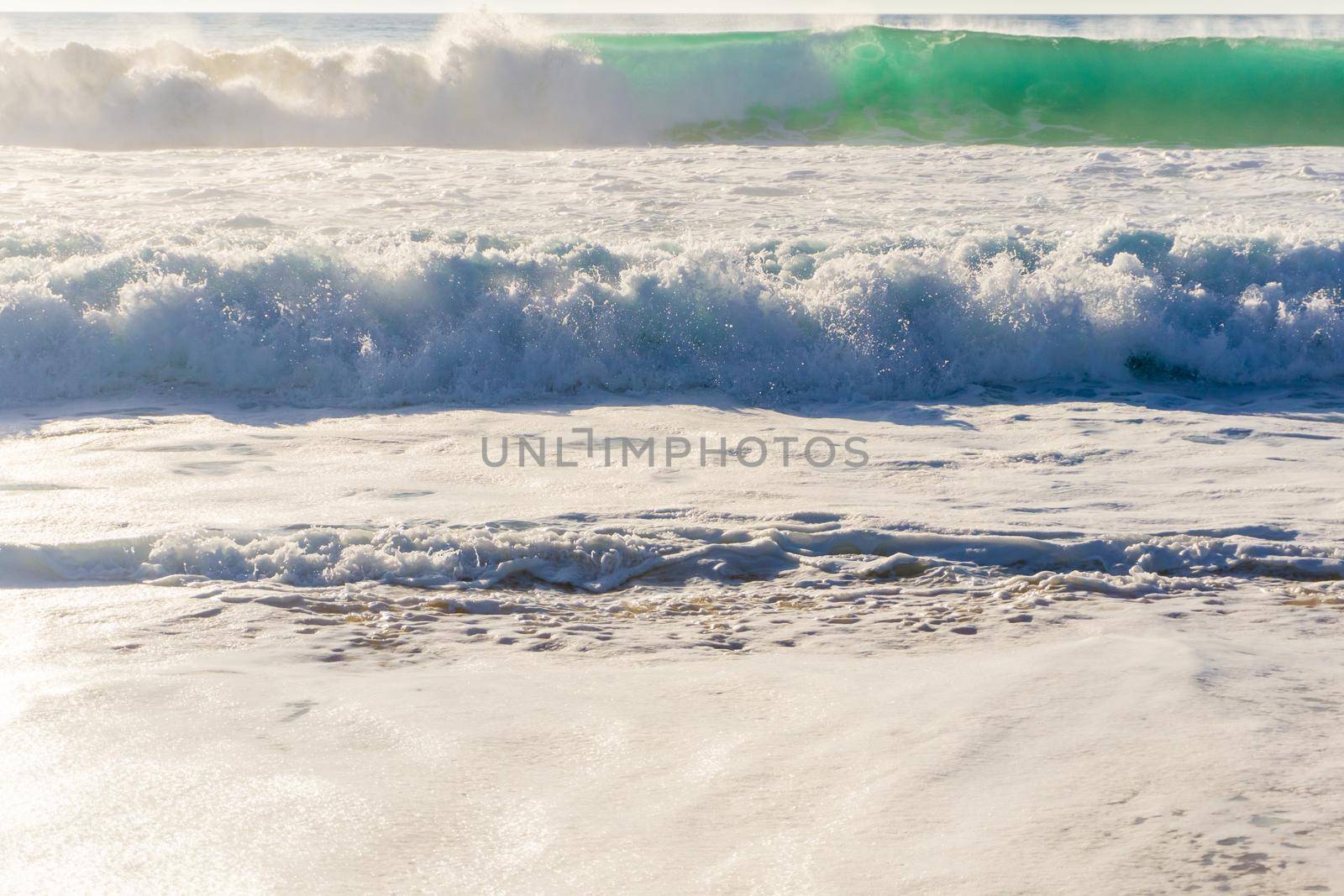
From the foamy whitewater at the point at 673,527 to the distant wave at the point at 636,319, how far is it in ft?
0.10

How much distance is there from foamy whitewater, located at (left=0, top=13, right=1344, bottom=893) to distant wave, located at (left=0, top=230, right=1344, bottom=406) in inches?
1.2

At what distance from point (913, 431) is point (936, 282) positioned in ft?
6.19

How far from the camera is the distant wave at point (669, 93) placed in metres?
17.9

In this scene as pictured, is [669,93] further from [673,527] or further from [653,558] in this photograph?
[653,558]

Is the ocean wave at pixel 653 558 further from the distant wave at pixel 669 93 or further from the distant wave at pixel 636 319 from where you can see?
the distant wave at pixel 669 93

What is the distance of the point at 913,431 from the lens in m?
5.77

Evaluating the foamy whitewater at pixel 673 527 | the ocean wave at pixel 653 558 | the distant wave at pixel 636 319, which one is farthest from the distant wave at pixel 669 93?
the ocean wave at pixel 653 558

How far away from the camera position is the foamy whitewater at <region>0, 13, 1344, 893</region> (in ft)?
6.93

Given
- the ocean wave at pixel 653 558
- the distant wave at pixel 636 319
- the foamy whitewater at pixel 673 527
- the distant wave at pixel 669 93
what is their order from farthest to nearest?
the distant wave at pixel 669 93 → the distant wave at pixel 636 319 → the ocean wave at pixel 653 558 → the foamy whitewater at pixel 673 527

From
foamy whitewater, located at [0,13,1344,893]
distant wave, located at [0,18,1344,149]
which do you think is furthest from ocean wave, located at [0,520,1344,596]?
distant wave, located at [0,18,1344,149]

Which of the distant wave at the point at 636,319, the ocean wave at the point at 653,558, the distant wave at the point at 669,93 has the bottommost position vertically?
the ocean wave at the point at 653,558

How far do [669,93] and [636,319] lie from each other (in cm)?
1345

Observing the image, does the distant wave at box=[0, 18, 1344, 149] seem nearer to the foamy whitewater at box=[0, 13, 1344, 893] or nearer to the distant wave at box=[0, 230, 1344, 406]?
the foamy whitewater at box=[0, 13, 1344, 893]

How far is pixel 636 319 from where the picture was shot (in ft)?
23.1
